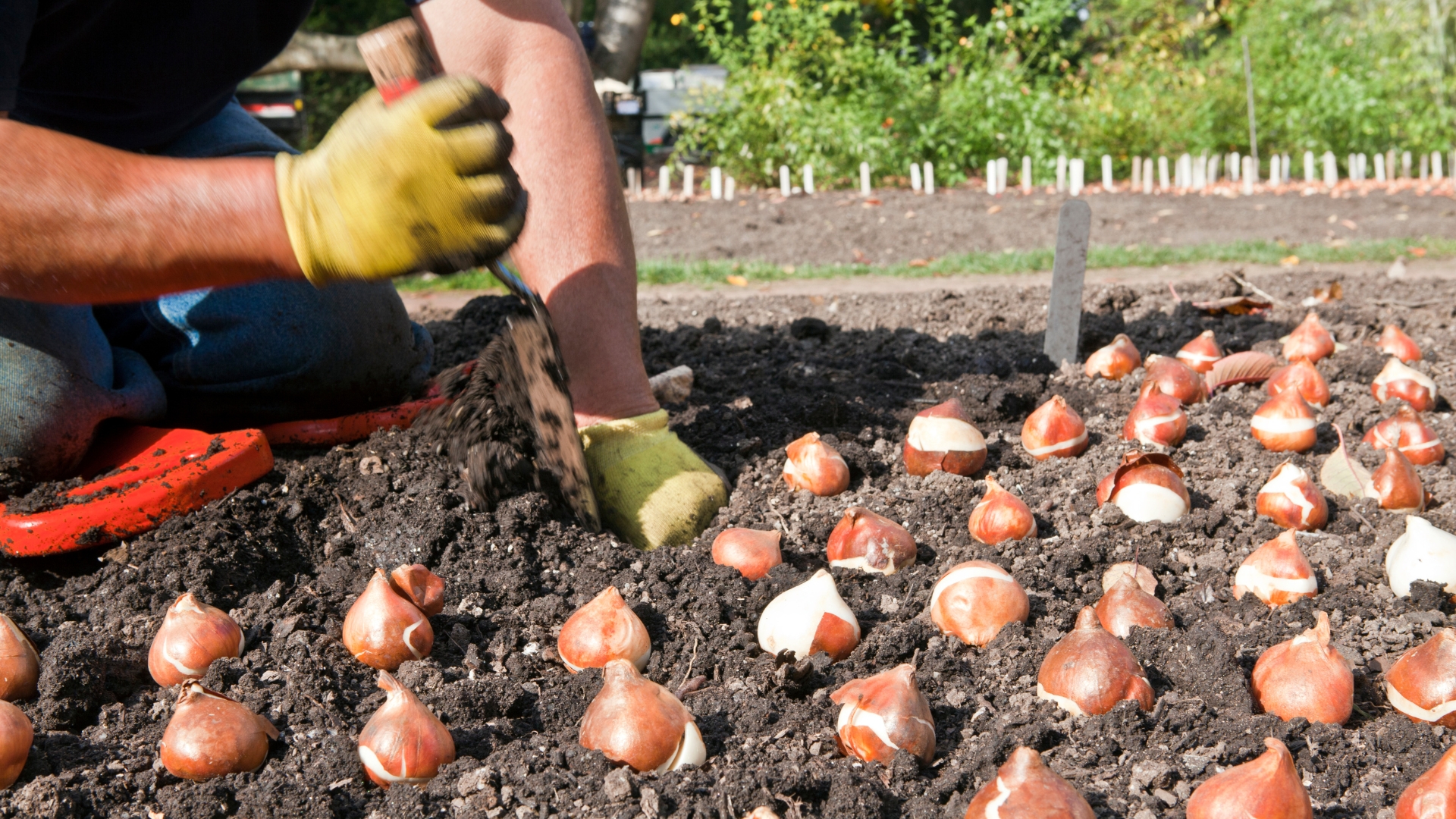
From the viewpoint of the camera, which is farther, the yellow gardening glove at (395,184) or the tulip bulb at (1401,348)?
the tulip bulb at (1401,348)

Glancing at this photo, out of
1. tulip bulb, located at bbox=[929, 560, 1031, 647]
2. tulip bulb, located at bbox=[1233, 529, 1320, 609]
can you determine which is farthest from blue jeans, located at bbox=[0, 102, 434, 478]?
tulip bulb, located at bbox=[1233, 529, 1320, 609]

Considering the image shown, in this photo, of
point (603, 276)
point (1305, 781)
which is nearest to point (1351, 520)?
point (1305, 781)

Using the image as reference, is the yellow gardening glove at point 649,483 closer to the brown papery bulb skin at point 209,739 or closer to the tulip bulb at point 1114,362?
the brown papery bulb skin at point 209,739

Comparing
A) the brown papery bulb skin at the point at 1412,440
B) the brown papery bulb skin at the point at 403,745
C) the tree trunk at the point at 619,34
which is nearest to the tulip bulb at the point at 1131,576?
the brown papery bulb skin at the point at 1412,440

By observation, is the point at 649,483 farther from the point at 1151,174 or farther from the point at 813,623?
the point at 1151,174

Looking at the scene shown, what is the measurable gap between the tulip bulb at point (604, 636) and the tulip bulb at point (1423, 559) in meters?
1.28

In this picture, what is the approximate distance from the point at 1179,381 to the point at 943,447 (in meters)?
0.86

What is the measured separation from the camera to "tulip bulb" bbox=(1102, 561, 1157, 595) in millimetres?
1668

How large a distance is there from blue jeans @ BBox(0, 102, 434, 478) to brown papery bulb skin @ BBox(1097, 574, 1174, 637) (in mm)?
1821

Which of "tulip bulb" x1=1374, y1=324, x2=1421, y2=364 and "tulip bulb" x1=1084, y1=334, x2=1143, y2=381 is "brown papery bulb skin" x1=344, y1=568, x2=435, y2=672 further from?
"tulip bulb" x1=1374, y1=324, x2=1421, y2=364

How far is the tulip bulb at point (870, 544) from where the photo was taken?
1.79 meters

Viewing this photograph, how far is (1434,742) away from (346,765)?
1.42 metres

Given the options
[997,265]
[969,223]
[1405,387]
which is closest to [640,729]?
[1405,387]

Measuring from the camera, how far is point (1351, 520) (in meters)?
1.99
